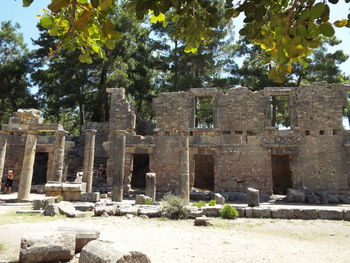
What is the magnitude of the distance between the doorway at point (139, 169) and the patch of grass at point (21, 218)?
1211cm

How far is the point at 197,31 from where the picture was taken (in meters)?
3.14

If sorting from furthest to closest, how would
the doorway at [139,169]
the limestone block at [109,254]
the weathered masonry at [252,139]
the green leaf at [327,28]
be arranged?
the doorway at [139,169], the weathered masonry at [252,139], the limestone block at [109,254], the green leaf at [327,28]

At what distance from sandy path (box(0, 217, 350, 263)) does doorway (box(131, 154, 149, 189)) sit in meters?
12.2

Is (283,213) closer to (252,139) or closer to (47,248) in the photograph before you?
(252,139)

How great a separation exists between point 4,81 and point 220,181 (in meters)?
23.9

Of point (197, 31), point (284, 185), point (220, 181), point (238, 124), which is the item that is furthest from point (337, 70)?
point (197, 31)

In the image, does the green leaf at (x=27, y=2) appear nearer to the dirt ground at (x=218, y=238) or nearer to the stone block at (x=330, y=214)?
the dirt ground at (x=218, y=238)

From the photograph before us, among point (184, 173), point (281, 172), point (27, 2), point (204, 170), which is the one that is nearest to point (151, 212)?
point (184, 173)

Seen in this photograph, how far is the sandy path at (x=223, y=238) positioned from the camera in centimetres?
520

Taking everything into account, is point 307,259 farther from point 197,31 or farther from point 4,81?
point 4,81

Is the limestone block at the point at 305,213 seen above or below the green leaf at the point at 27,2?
below

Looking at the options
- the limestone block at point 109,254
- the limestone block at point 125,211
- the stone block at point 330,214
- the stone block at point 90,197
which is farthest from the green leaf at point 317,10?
the stone block at point 90,197

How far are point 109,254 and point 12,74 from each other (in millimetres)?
28474

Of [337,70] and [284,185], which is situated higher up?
[337,70]
